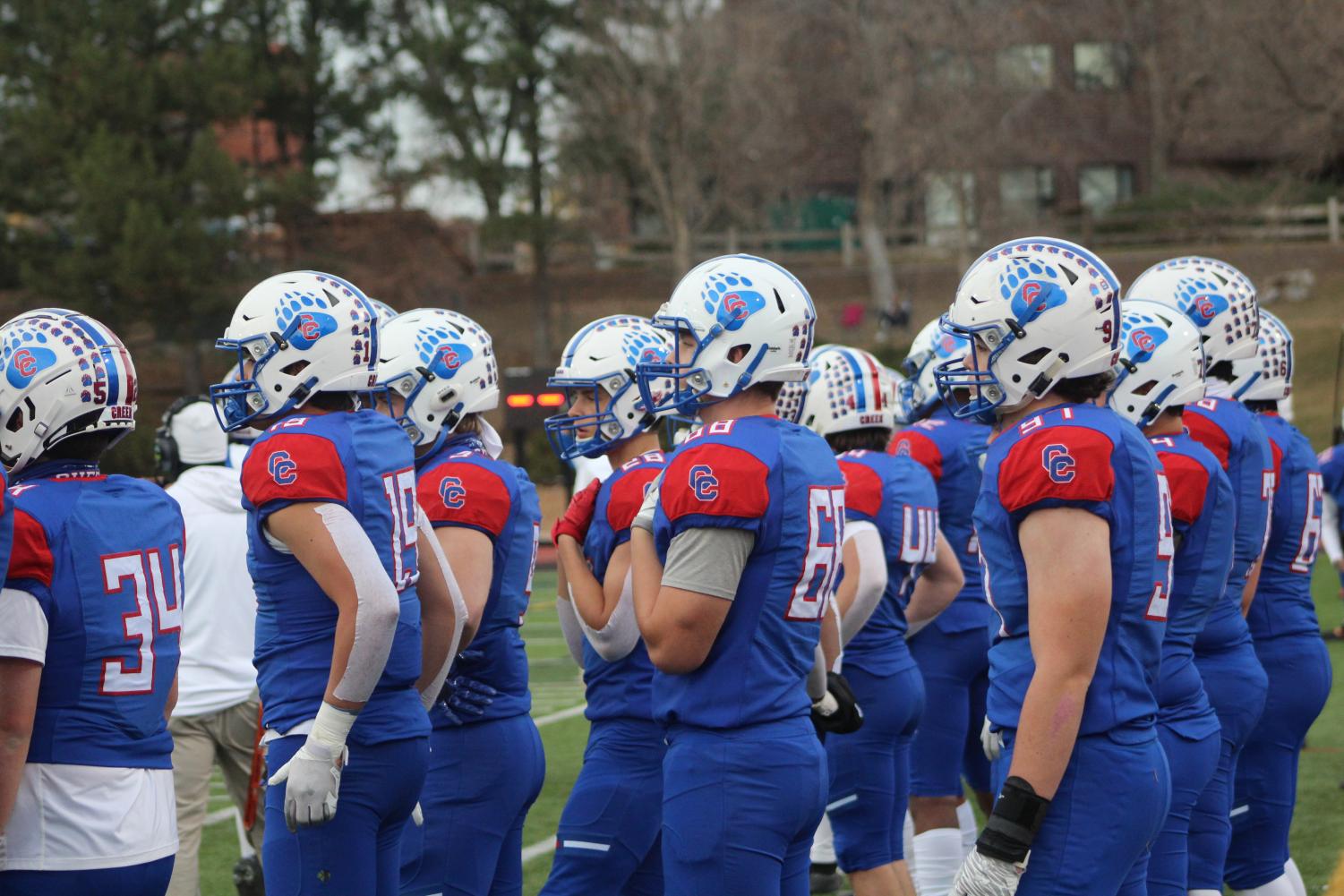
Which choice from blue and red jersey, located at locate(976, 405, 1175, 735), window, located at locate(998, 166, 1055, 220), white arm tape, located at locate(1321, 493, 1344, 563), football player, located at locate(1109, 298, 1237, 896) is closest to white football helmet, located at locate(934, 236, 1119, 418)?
blue and red jersey, located at locate(976, 405, 1175, 735)

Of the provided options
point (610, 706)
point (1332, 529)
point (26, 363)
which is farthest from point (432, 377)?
point (1332, 529)

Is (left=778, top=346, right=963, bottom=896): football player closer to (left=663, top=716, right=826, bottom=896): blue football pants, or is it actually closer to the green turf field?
(left=663, top=716, right=826, bottom=896): blue football pants

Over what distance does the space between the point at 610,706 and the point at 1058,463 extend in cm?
196

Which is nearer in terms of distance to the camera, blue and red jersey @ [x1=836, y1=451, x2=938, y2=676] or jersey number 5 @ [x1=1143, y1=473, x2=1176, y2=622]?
jersey number 5 @ [x1=1143, y1=473, x2=1176, y2=622]

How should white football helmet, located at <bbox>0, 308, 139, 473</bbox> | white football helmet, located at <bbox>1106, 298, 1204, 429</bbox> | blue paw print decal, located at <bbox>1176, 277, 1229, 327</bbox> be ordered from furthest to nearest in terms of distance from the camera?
blue paw print decal, located at <bbox>1176, 277, 1229, 327</bbox> → white football helmet, located at <bbox>1106, 298, 1204, 429</bbox> → white football helmet, located at <bbox>0, 308, 139, 473</bbox>

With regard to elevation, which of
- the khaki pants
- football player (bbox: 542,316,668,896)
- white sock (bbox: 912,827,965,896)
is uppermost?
football player (bbox: 542,316,668,896)

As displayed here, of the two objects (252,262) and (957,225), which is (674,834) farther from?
(957,225)

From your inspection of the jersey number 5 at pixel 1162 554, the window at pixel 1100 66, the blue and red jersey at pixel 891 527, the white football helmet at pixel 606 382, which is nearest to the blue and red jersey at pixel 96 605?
the white football helmet at pixel 606 382

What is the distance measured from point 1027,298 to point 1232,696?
2.01 metres

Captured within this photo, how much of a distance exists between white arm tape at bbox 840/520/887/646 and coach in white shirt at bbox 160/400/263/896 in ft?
7.98

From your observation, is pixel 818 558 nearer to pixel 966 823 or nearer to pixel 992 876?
pixel 992 876

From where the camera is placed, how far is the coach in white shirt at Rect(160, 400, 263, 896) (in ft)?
21.3

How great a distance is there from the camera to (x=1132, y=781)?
3.62m

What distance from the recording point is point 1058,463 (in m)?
3.54
